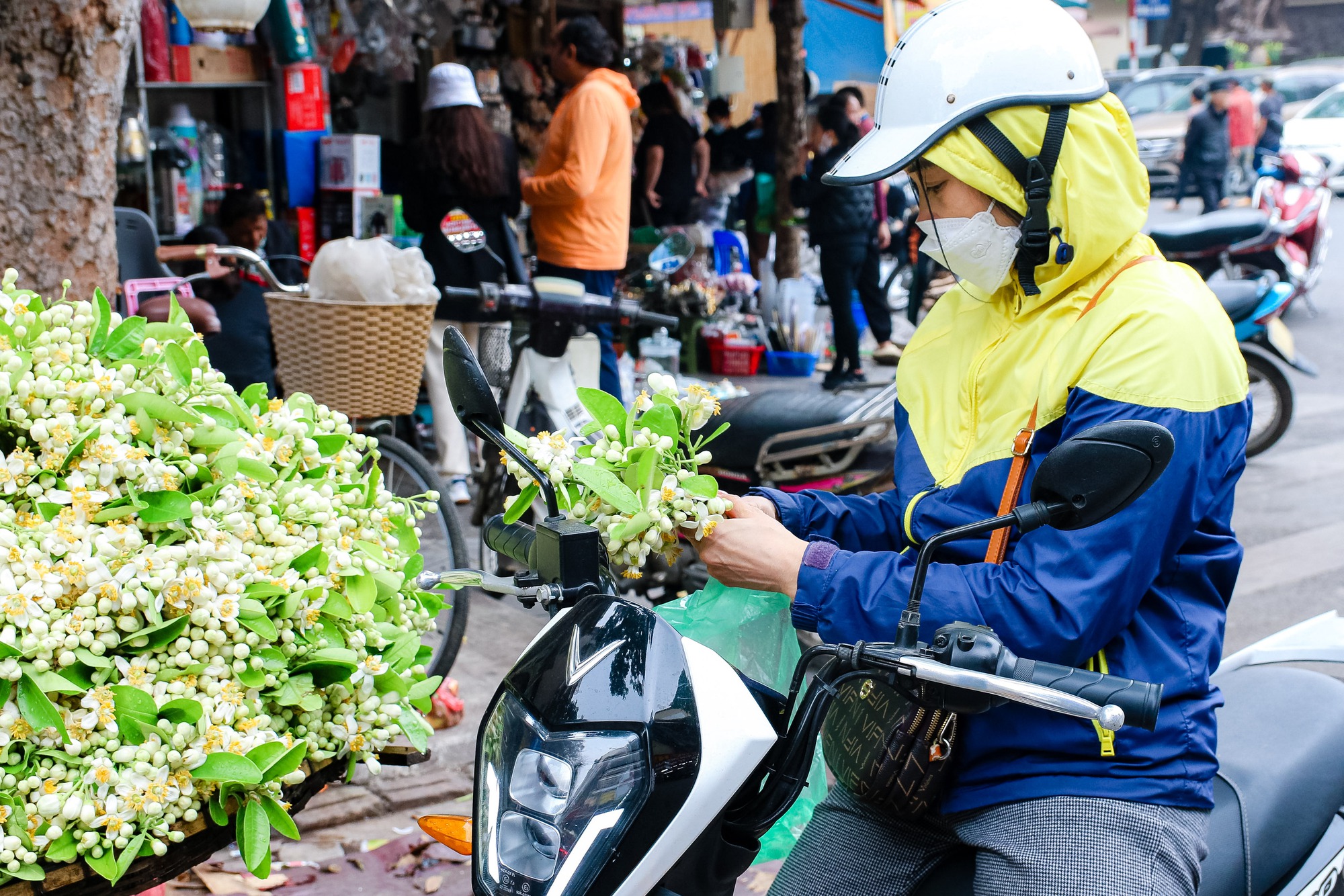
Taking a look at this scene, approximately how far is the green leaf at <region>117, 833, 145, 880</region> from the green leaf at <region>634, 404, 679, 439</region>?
0.76m

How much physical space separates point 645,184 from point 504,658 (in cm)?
623

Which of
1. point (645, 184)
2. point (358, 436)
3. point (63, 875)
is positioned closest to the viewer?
point (63, 875)

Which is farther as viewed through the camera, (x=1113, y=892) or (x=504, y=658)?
(x=504, y=658)

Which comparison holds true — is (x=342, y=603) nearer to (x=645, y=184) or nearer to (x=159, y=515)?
(x=159, y=515)

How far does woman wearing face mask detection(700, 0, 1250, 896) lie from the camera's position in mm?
1516

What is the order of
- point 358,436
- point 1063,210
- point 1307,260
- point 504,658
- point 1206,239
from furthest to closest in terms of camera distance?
1. point 1307,260
2. point 1206,239
3. point 504,658
4. point 358,436
5. point 1063,210

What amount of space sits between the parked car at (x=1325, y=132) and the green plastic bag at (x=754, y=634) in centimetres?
2108

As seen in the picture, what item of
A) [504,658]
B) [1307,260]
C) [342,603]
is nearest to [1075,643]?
[342,603]

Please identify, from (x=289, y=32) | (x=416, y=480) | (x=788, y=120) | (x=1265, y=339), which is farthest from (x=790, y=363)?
(x=416, y=480)

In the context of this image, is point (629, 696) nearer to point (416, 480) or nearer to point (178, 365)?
point (178, 365)

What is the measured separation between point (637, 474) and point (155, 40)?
6306mm

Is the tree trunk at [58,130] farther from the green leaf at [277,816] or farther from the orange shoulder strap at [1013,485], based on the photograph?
the orange shoulder strap at [1013,485]

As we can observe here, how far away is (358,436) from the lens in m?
1.94

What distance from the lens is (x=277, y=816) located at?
4.94 feet
